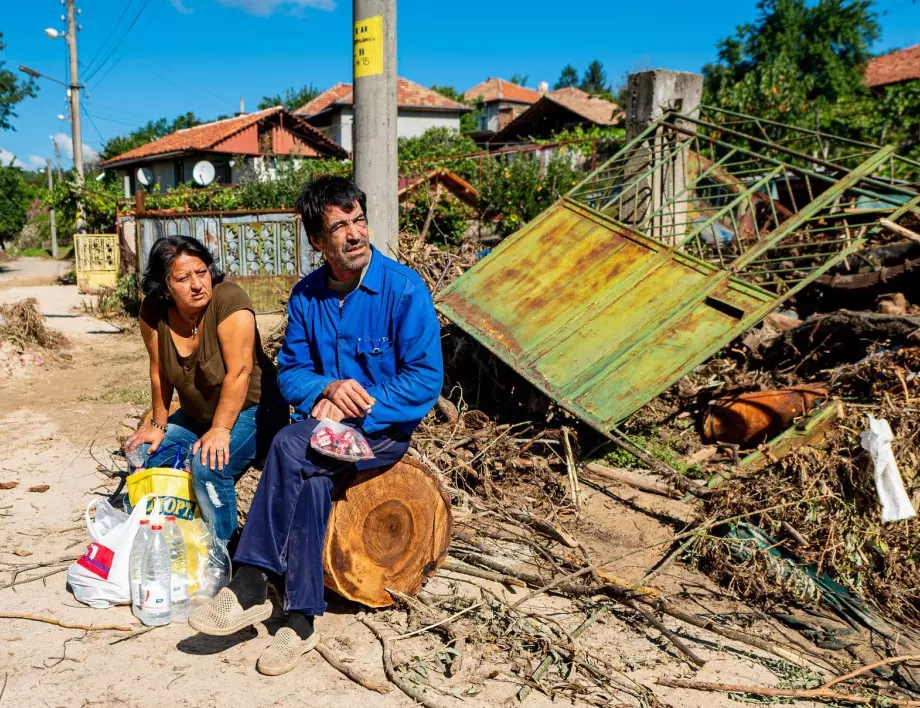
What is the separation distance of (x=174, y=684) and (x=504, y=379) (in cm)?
325

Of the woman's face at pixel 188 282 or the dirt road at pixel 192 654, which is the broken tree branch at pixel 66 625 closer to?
the dirt road at pixel 192 654

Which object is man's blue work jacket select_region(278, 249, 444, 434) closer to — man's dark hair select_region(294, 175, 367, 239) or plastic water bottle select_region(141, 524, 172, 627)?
man's dark hair select_region(294, 175, 367, 239)

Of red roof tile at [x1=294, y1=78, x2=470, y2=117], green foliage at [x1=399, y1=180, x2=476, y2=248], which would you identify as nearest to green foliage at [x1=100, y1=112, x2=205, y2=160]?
red roof tile at [x1=294, y1=78, x2=470, y2=117]

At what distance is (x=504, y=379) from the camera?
17.8 feet

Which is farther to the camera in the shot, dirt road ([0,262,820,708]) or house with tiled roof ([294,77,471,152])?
house with tiled roof ([294,77,471,152])

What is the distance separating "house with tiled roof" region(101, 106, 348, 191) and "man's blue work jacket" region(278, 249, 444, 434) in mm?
25675

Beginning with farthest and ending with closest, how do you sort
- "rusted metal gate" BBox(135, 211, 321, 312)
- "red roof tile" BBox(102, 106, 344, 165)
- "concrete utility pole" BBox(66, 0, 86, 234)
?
"red roof tile" BBox(102, 106, 344, 165) → "concrete utility pole" BBox(66, 0, 86, 234) → "rusted metal gate" BBox(135, 211, 321, 312)

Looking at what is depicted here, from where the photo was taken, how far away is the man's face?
9.76 ft

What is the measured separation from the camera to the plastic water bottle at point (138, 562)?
3.14 m

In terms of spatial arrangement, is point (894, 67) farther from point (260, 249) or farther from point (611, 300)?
point (611, 300)

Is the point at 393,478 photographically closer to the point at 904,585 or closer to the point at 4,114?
the point at 904,585

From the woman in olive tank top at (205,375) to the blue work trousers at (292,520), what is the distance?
50 centimetres

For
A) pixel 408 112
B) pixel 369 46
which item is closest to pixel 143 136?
pixel 408 112

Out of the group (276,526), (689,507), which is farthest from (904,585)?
(276,526)
